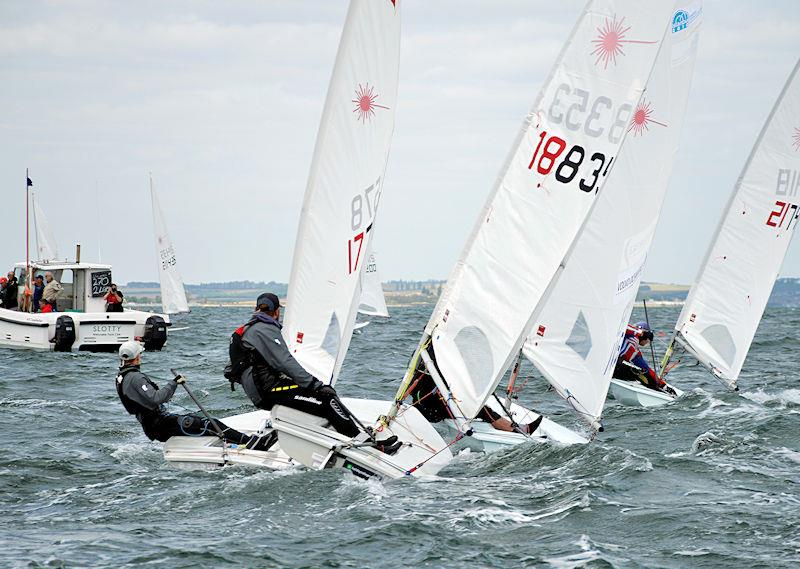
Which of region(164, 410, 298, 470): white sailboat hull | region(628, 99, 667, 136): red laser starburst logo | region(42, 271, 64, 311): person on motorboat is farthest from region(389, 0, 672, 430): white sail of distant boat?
region(42, 271, 64, 311): person on motorboat

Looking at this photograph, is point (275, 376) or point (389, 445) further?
→ point (389, 445)

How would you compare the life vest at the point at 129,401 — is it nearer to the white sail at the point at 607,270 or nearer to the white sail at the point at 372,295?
the white sail at the point at 607,270

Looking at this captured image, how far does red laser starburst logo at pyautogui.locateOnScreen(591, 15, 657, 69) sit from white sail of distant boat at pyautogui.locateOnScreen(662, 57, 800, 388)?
6145 mm

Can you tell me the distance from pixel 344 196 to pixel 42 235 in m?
19.0

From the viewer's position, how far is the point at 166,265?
3036cm

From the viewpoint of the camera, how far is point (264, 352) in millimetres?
8617

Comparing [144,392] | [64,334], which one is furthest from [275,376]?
[64,334]

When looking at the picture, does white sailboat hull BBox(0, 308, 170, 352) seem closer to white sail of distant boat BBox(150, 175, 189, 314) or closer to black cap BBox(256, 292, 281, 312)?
white sail of distant boat BBox(150, 175, 189, 314)

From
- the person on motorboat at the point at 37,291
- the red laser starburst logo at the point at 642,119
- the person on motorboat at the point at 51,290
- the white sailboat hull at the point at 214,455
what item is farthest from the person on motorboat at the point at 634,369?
the person on motorboat at the point at 37,291

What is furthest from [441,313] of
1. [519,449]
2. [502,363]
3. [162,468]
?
[162,468]

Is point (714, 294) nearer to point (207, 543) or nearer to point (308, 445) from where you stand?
point (308, 445)

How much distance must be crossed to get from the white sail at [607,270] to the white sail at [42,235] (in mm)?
18122

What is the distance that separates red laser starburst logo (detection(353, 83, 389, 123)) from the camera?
9898 mm

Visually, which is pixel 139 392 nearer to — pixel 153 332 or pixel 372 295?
pixel 153 332
